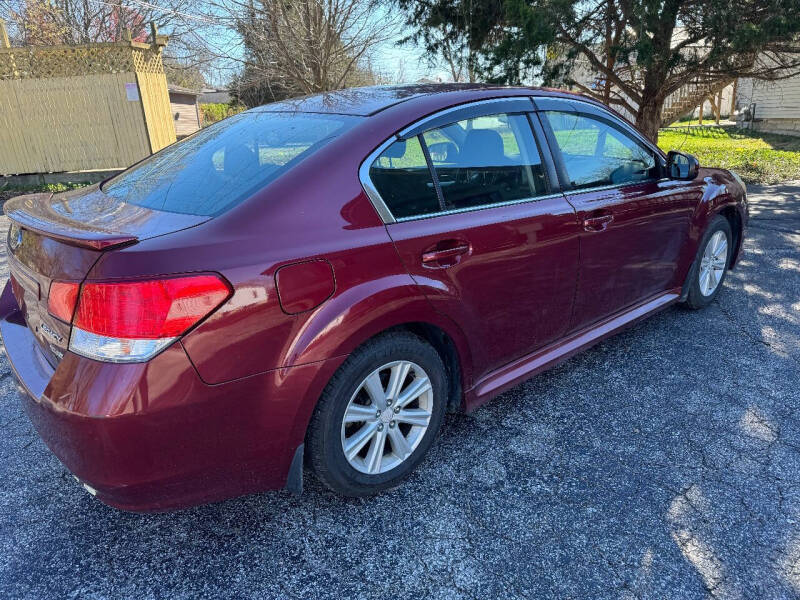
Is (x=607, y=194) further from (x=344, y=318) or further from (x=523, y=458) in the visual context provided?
(x=344, y=318)

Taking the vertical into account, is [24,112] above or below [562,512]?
above

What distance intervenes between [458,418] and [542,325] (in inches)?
26.3

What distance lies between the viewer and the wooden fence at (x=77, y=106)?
12.4 m

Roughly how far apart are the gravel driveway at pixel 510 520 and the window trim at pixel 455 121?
1157 millimetres

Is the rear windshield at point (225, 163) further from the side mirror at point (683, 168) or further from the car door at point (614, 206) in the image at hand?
the side mirror at point (683, 168)

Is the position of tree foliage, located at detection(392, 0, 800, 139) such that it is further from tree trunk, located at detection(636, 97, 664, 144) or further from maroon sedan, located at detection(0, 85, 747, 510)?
maroon sedan, located at detection(0, 85, 747, 510)

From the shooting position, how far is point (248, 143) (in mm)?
2566

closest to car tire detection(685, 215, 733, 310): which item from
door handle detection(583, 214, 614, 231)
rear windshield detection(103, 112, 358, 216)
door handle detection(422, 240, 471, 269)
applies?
door handle detection(583, 214, 614, 231)

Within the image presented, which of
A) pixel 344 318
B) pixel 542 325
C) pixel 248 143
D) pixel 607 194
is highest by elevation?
pixel 248 143

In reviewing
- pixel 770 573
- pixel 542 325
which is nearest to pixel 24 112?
pixel 542 325

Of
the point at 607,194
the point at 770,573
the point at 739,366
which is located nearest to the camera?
the point at 770,573

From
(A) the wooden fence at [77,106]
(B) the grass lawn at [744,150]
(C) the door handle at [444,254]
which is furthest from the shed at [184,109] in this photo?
(C) the door handle at [444,254]

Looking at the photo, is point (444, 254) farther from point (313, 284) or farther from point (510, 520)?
point (510, 520)

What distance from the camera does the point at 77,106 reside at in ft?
41.8
